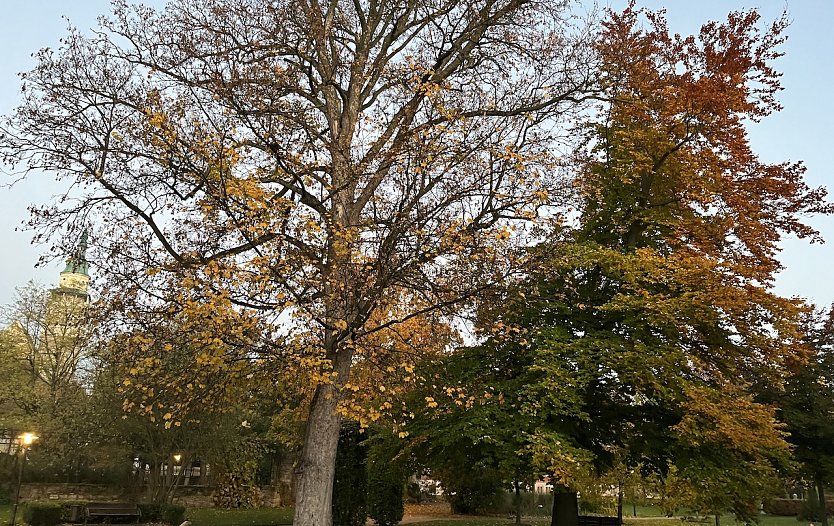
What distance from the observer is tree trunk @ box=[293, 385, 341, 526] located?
8.71 metres

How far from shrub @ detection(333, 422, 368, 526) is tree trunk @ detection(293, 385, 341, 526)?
853cm

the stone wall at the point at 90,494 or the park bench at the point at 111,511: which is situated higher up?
the park bench at the point at 111,511

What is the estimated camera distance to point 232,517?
22766mm

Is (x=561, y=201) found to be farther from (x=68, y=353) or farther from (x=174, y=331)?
(x=68, y=353)

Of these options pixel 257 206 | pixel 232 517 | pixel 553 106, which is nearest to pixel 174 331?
pixel 257 206

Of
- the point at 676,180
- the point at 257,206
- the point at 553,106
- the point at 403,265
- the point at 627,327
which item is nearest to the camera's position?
the point at 257,206

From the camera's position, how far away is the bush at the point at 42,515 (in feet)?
58.1

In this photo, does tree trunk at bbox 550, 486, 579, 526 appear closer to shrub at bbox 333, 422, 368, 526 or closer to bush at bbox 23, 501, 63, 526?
shrub at bbox 333, 422, 368, 526

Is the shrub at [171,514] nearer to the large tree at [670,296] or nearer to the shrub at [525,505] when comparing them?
the large tree at [670,296]

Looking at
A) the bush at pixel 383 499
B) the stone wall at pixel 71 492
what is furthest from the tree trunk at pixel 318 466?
the stone wall at pixel 71 492

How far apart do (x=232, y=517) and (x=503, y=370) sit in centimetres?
1393

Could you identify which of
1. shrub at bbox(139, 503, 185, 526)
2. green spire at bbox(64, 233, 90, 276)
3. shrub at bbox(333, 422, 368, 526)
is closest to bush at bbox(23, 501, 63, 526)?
shrub at bbox(139, 503, 185, 526)

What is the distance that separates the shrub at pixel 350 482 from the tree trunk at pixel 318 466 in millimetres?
8534

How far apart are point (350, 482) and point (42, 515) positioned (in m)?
9.03
